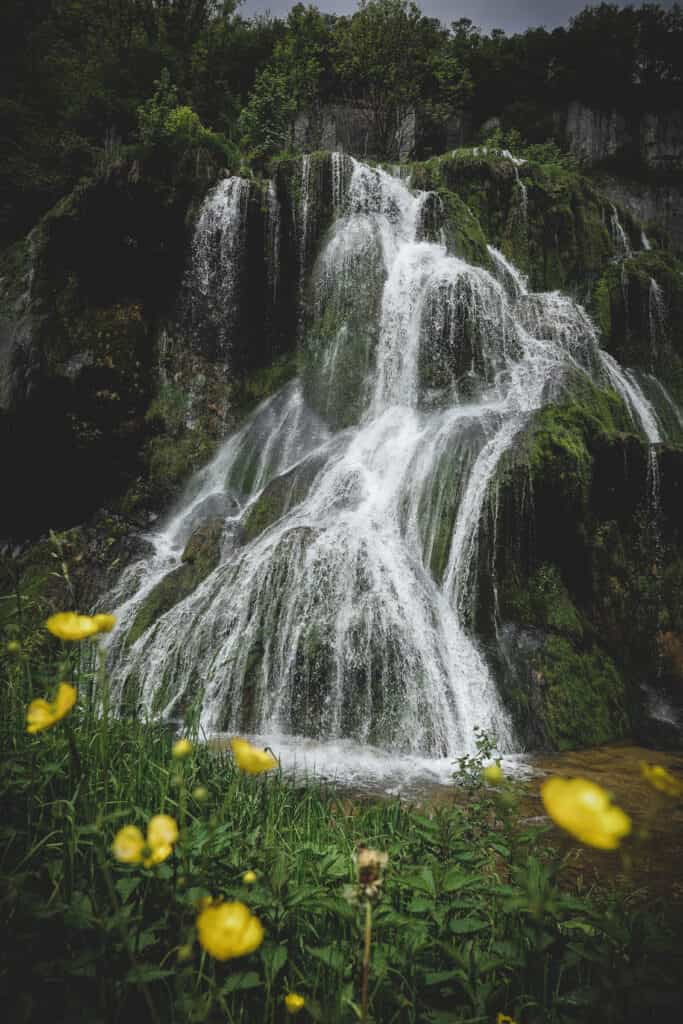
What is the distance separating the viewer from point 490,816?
3.14 m

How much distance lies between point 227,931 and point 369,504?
5941 mm

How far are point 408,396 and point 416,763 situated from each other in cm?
612

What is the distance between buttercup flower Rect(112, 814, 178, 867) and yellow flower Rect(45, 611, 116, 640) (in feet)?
1.02

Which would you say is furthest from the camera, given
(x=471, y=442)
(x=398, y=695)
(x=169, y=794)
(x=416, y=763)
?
(x=471, y=442)

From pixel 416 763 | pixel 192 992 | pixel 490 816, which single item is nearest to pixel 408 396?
pixel 416 763

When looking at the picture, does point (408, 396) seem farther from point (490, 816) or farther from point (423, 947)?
point (423, 947)

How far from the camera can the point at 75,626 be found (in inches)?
38.9

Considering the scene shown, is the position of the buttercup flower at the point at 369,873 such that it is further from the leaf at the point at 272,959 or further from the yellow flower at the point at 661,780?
the leaf at the point at 272,959

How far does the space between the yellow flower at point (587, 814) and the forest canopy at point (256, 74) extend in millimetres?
12515

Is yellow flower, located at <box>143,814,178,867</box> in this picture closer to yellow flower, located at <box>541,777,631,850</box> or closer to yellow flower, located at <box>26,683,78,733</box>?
yellow flower, located at <box>26,683,78,733</box>

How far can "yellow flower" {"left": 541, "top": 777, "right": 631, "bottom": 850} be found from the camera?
60 centimetres

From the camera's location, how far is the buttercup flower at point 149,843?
31.0 inches

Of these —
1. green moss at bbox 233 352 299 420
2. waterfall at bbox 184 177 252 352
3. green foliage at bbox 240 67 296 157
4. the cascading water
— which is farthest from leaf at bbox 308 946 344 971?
green foliage at bbox 240 67 296 157

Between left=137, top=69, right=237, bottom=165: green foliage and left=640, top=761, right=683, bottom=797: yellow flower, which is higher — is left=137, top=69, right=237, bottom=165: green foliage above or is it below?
above
